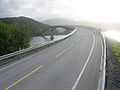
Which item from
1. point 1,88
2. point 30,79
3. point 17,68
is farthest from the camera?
point 17,68

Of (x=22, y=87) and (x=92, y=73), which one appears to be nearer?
(x=22, y=87)

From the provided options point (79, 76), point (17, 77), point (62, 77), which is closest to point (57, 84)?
point (62, 77)

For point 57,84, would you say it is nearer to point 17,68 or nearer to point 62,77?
point 62,77

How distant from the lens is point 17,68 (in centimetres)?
1086

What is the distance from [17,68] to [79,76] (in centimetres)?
575

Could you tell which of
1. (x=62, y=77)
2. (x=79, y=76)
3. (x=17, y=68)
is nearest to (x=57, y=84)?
(x=62, y=77)

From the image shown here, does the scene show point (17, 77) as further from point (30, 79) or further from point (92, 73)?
point (92, 73)

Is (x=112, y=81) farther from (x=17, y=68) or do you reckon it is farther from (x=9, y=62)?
(x=9, y=62)

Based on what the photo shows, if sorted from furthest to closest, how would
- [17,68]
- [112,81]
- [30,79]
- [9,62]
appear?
→ [9,62] < [17,68] < [30,79] < [112,81]

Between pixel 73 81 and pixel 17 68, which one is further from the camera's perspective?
pixel 17 68

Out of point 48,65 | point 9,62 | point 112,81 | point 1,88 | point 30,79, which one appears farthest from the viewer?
point 9,62

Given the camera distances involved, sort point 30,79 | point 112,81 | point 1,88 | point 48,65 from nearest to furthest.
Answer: point 1,88
point 112,81
point 30,79
point 48,65

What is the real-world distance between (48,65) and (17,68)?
2.91 m

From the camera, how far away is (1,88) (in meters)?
7.46
